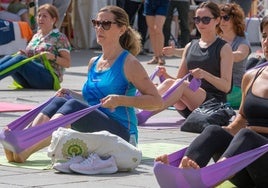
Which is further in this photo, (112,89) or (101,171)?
(112,89)

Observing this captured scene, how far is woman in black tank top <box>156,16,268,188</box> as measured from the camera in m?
5.48

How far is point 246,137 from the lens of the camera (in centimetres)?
549

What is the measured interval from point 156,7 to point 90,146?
9546mm

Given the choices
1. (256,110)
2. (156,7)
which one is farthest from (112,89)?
(156,7)

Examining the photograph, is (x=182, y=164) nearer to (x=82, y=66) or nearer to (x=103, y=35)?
(x=103, y=35)

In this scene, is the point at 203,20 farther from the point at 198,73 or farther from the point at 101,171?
the point at 101,171

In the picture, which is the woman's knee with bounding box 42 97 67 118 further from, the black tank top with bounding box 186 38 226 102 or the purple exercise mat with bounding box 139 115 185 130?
the black tank top with bounding box 186 38 226 102

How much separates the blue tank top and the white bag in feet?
1.36

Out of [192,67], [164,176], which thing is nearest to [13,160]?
[164,176]

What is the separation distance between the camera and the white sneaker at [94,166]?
6.34 meters

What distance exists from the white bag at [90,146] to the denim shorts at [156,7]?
368 inches

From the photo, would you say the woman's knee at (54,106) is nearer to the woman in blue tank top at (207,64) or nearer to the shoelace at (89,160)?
the shoelace at (89,160)

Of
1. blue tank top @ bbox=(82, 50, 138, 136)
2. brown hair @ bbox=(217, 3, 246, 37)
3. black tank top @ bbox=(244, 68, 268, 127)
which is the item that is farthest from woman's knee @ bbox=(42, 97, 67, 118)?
brown hair @ bbox=(217, 3, 246, 37)

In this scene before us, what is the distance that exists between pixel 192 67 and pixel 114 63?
2.57 metres
